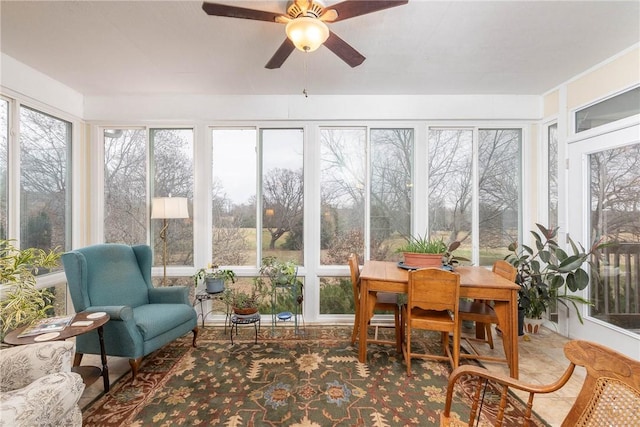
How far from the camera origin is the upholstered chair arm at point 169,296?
282 cm

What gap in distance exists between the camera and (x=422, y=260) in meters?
2.71

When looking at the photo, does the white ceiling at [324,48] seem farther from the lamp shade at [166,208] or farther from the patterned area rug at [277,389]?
the patterned area rug at [277,389]

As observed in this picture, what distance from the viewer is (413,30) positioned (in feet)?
7.19

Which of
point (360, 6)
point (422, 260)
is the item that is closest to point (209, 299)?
point (422, 260)

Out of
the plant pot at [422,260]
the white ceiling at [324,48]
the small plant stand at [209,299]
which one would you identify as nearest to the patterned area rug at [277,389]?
the small plant stand at [209,299]

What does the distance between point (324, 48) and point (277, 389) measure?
284 centimetres

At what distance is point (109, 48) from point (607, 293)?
5.17 meters

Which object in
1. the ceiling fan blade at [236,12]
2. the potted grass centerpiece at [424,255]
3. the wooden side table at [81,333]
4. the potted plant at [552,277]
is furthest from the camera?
the potted plant at [552,277]

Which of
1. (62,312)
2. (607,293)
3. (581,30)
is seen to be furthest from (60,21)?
(607,293)

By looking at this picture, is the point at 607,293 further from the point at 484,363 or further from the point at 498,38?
the point at 498,38

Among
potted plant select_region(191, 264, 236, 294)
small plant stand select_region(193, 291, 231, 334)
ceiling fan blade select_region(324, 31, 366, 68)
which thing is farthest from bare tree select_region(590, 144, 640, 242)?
small plant stand select_region(193, 291, 231, 334)

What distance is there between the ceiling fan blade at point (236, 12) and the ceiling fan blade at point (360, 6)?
37 centimetres

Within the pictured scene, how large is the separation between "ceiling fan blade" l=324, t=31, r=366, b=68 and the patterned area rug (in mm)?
2486

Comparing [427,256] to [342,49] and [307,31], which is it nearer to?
[342,49]
